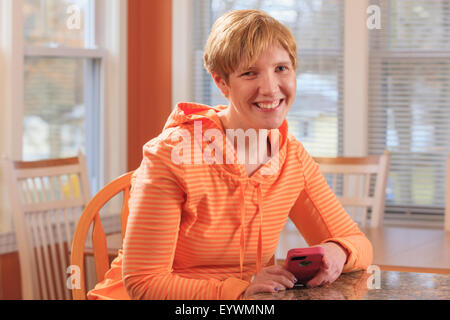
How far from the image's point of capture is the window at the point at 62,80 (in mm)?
2920

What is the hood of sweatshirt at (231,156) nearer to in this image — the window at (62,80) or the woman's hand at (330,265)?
the woman's hand at (330,265)

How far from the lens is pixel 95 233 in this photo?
156cm

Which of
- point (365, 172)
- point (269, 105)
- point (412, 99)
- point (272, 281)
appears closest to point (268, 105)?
point (269, 105)

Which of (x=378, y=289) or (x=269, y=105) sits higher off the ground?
(x=269, y=105)

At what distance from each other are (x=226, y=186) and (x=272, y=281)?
25 cm

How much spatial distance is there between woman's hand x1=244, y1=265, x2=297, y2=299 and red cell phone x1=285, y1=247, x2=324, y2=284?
1 centimetres

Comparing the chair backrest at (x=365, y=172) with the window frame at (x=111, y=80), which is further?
the window frame at (x=111, y=80)

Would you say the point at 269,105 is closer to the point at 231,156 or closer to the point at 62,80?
the point at 231,156

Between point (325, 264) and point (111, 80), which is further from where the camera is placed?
point (111, 80)

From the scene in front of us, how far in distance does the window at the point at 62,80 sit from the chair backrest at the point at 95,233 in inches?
58.1

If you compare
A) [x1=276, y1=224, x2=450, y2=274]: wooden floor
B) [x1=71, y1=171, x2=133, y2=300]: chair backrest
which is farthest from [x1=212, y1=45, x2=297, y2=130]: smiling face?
[x1=276, y1=224, x2=450, y2=274]: wooden floor

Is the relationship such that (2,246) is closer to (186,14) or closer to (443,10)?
(186,14)

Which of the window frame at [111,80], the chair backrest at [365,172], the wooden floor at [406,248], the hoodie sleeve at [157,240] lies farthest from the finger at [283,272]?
the window frame at [111,80]

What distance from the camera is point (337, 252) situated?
1.24 meters
